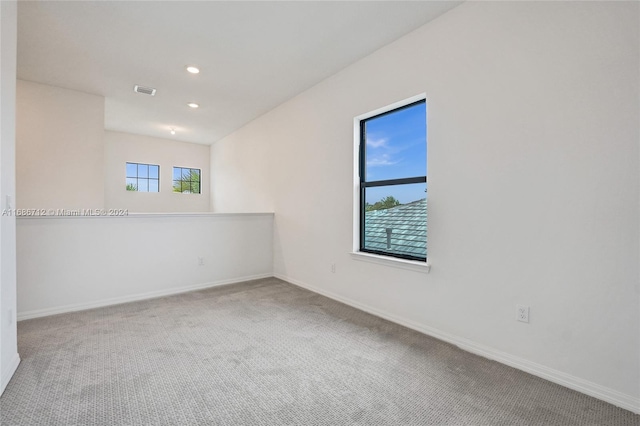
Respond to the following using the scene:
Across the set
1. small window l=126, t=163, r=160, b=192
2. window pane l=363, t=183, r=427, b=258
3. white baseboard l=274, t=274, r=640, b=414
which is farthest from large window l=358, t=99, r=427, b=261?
small window l=126, t=163, r=160, b=192

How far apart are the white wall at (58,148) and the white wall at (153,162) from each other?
226 cm

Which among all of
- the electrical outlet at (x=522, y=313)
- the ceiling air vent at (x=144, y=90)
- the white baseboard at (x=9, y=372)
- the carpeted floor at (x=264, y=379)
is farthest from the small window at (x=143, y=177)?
the electrical outlet at (x=522, y=313)

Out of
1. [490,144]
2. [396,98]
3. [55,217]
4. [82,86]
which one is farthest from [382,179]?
[82,86]

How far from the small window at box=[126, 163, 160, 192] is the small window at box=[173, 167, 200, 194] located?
389 millimetres

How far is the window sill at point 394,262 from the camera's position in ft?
8.51

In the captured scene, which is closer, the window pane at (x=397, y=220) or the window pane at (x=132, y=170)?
the window pane at (x=397, y=220)

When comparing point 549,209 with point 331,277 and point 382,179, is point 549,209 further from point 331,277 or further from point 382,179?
point 331,277

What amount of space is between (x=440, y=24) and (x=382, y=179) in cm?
144

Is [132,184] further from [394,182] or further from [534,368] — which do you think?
[534,368]

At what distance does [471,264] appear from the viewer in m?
2.29

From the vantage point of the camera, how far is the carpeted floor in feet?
5.09

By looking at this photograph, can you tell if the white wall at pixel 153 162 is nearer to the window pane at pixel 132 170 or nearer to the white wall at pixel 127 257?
the window pane at pixel 132 170

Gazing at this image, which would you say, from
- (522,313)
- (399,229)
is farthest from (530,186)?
(399,229)

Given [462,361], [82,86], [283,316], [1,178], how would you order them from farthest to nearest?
[82,86] → [283,316] → [462,361] → [1,178]
